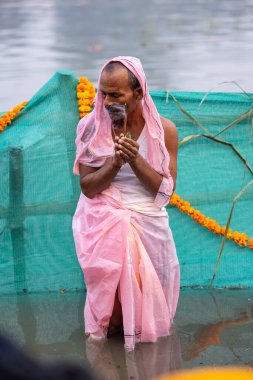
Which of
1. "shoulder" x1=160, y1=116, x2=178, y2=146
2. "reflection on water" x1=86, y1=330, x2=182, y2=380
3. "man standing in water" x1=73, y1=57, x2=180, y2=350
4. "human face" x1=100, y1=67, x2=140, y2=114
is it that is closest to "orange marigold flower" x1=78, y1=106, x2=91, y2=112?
"man standing in water" x1=73, y1=57, x2=180, y2=350

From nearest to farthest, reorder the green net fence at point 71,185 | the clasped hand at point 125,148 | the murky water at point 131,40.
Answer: the clasped hand at point 125,148 < the green net fence at point 71,185 < the murky water at point 131,40

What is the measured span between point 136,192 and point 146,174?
180 millimetres

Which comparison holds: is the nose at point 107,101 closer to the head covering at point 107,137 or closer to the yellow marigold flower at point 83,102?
the head covering at point 107,137

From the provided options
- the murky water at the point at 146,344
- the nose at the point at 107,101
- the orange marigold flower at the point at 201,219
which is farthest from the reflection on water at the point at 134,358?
the nose at the point at 107,101

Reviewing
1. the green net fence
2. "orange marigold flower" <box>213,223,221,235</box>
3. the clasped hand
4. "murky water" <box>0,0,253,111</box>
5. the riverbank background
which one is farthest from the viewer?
"murky water" <box>0,0,253,111</box>

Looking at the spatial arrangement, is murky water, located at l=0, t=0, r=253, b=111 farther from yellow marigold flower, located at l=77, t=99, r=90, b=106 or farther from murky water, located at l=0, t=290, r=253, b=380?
murky water, located at l=0, t=290, r=253, b=380

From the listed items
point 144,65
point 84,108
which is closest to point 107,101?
point 84,108

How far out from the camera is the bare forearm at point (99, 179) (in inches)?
157

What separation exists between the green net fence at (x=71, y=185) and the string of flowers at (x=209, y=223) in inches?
1.3

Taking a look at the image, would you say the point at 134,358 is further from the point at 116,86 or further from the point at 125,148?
the point at 116,86

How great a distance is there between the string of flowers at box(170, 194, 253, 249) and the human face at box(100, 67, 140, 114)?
39.4 inches

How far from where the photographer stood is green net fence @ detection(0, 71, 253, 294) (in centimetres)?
472

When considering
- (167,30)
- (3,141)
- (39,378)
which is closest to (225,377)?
(39,378)

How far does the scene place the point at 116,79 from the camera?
390cm
